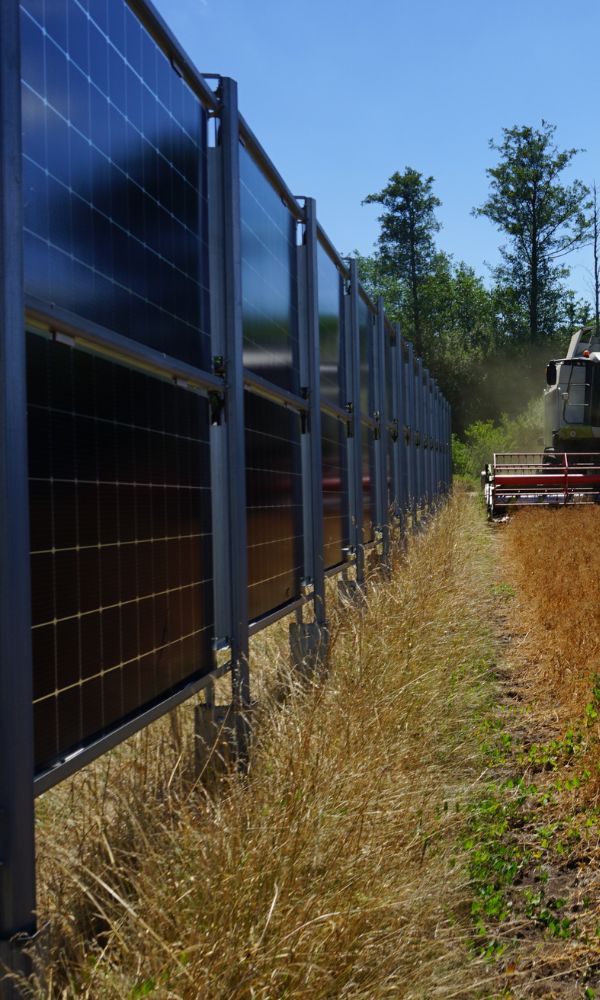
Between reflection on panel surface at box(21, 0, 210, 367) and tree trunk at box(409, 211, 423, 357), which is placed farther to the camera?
tree trunk at box(409, 211, 423, 357)

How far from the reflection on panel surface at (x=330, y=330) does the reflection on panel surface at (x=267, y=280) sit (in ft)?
3.09

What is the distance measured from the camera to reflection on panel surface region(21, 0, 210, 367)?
2.67m

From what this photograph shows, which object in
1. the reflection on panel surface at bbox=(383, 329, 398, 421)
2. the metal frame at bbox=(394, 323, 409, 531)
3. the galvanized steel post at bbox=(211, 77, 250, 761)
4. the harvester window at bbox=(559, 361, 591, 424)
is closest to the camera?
the galvanized steel post at bbox=(211, 77, 250, 761)

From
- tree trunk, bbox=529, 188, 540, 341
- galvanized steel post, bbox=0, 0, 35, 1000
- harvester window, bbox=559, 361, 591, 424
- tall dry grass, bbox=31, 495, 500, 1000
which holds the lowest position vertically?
tall dry grass, bbox=31, 495, 500, 1000

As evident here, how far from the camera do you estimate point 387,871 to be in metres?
3.01

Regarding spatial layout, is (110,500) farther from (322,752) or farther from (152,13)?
(152,13)

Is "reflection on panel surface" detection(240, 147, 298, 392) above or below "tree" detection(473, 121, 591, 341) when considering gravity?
below

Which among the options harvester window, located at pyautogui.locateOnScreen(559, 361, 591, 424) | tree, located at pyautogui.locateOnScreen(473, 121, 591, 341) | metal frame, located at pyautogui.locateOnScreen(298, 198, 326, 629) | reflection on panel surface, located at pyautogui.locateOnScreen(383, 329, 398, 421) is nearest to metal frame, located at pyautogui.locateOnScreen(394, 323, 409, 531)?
reflection on panel surface, located at pyautogui.locateOnScreen(383, 329, 398, 421)

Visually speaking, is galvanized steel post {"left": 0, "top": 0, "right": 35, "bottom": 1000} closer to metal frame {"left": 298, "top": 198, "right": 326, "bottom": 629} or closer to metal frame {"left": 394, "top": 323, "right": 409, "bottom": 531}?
metal frame {"left": 298, "top": 198, "right": 326, "bottom": 629}

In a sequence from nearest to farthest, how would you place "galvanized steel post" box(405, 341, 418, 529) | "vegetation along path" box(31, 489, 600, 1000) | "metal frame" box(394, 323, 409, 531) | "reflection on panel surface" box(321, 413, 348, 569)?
"vegetation along path" box(31, 489, 600, 1000) → "reflection on panel surface" box(321, 413, 348, 569) → "metal frame" box(394, 323, 409, 531) → "galvanized steel post" box(405, 341, 418, 529)

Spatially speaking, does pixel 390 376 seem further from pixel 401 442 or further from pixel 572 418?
pixel 572 418

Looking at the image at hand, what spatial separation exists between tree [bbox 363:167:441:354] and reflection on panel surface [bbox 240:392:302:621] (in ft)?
184

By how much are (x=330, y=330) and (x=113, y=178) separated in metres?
4.56

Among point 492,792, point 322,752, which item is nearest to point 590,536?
point 492,792
